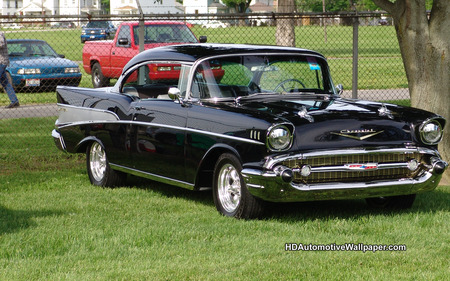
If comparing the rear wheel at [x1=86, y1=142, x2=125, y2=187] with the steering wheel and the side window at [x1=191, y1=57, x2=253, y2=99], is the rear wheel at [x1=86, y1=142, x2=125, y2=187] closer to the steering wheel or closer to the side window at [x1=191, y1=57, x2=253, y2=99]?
the side window at [x1=191, y1=57, x2=253, y2=99]

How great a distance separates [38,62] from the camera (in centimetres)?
1912

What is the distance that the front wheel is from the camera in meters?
6.67

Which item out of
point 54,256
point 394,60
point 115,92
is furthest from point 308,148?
point 394,60

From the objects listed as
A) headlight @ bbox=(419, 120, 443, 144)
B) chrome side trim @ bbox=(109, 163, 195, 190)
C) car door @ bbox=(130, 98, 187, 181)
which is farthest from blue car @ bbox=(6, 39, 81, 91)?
headlight @ bbox=(419, 120, 443, 144)

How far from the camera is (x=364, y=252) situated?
5.69m

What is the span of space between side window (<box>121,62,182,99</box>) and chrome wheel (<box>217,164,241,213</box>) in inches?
62.4

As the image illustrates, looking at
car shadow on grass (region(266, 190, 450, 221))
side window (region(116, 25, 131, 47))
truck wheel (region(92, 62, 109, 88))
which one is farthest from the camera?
truck wheel (region(92, 62, 109, 88))

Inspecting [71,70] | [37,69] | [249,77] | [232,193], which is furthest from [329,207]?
[71,70]

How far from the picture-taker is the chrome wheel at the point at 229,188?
6.86 metres

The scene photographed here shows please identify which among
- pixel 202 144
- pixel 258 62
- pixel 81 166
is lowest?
pixel 81 166

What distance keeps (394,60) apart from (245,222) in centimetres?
2282

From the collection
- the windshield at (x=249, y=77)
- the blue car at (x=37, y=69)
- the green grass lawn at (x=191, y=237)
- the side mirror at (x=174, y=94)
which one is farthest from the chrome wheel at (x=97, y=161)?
the blue car at (x=37, y=69)

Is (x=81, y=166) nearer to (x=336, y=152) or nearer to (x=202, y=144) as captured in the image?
(x=202, y=144)

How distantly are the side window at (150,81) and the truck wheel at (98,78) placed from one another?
11.9 meters
